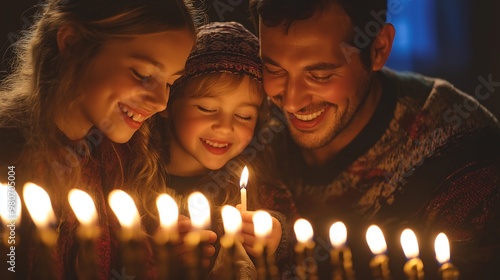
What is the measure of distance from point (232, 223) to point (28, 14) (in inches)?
68.4

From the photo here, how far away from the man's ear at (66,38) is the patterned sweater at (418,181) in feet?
5.12

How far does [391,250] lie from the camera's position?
390 centimetres

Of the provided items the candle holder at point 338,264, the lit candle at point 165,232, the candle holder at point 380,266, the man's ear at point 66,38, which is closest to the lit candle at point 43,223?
the lit candle at point 165,232

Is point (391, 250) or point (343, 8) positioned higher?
point (343, 8)

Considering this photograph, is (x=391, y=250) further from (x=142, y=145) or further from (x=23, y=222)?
(x=23, y=222)

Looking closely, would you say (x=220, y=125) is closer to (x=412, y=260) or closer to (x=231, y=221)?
(x=231, y=221)

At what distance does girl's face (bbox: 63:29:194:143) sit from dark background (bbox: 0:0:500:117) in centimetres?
208

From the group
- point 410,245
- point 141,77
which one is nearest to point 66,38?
point 141,77

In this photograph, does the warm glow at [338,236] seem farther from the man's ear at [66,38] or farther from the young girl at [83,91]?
the man's ear at [66,38]

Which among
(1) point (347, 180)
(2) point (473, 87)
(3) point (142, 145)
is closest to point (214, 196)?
(3) point (142, 145)

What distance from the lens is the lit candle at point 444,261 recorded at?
2744mm

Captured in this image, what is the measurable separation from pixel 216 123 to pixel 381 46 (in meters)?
1.06

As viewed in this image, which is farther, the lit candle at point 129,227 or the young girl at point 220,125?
the young girl at point 220,125

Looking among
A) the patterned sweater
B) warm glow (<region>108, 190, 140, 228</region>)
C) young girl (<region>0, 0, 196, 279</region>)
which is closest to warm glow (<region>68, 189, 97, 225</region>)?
warm glow (<region>108, 190, 140, 228</region>)
